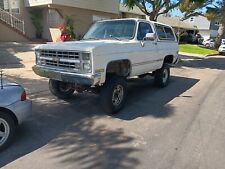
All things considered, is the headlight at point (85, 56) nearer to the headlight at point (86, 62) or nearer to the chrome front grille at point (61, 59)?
the headlight at point (86, 62)

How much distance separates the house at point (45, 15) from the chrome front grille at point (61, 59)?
1453 cm

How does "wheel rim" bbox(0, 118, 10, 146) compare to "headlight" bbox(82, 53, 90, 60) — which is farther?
"headlight" bbox(82, 53, 90, 60)

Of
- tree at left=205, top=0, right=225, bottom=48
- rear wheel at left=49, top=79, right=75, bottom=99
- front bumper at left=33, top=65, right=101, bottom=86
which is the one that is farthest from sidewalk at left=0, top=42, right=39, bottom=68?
tree at left=205, top=0, right=225, bottom=48

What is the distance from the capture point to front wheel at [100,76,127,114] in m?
6.16

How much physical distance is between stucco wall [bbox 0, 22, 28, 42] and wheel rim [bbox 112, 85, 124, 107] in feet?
51.2

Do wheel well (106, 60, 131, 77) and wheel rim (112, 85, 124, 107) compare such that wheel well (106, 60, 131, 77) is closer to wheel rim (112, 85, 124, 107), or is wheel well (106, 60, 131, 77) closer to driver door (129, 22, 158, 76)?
driver door (129, 22, 158, 76)

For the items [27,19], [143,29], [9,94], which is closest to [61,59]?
[9,94]

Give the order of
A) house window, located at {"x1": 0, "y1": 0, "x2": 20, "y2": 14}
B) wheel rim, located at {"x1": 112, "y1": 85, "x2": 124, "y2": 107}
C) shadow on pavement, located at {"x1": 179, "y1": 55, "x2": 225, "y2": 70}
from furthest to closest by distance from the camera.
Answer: house window, located at {"x1": 0, "y1": 0, "x2": 20, "y2": 14} → shadow on pavement, located at {"x1": 179, "y1": 55, "x2": 225, "y2": 70} → wheel rim, located at {"x1": 112, "y1": 85, "x2": 124, "y2": 107}

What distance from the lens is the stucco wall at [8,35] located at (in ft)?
64.6

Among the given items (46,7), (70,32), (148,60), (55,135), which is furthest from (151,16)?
(55,135)

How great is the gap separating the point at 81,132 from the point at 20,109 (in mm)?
1260

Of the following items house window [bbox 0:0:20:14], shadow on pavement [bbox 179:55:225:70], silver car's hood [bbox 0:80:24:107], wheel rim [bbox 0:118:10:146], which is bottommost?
shadow on pavement [bbox 179:55:225:70]

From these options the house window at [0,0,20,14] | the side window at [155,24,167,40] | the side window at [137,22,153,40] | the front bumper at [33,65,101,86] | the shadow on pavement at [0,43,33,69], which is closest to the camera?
the front bumper at [33,65,101,86]

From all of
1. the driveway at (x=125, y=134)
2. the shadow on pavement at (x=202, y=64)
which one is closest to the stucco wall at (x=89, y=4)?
the shadow on pavement at (x=202, y=64)
